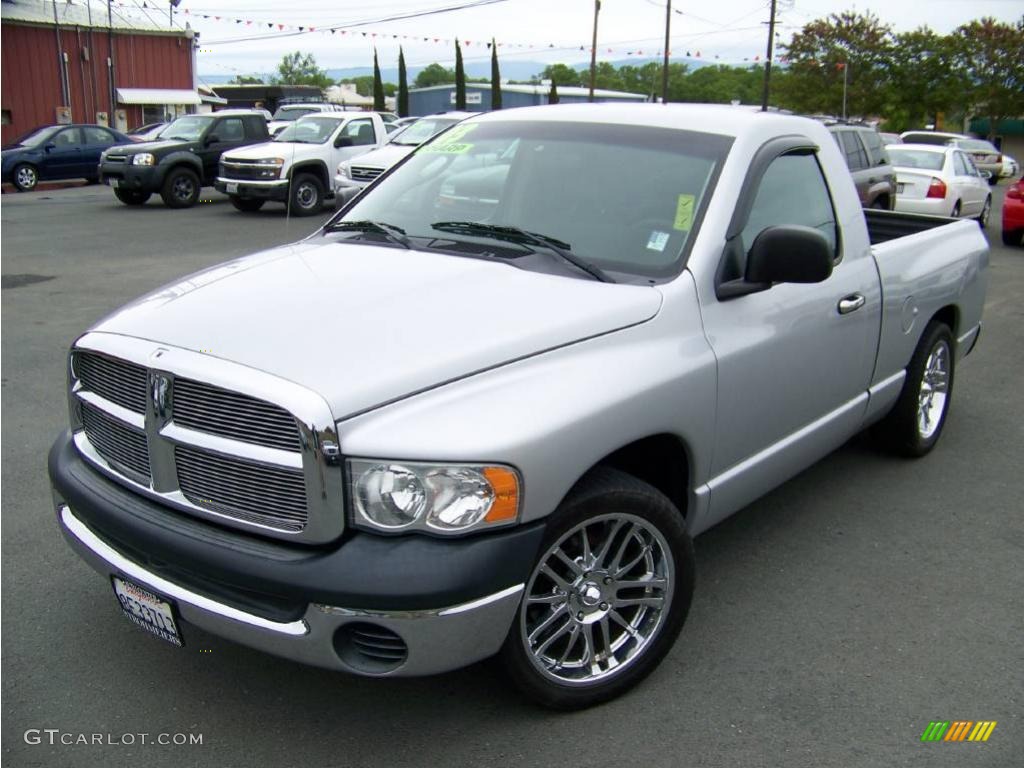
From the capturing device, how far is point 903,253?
15.9ft

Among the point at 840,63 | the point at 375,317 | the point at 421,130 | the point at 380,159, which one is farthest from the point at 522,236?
the point at 840,63

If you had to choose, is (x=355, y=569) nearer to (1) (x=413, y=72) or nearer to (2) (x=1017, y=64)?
(2) (x=1017, y=64)

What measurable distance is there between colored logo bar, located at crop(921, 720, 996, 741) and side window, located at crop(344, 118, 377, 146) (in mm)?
17173

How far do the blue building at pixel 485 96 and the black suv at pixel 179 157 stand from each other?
44.9 meters

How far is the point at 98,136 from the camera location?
23.8m

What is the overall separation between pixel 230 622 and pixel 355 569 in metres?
0.44

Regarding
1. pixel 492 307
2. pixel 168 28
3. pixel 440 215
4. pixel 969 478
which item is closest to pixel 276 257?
pixel 440 215

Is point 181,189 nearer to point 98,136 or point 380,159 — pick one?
point 380,159

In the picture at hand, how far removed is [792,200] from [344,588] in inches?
101

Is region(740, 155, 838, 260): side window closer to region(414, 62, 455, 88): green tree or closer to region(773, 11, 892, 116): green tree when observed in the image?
region(773, 11, 892, 116): green tree

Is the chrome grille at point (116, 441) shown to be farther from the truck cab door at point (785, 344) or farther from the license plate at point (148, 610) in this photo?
the truck cab door at point (785, 344)

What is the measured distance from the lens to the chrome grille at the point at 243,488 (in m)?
2.67

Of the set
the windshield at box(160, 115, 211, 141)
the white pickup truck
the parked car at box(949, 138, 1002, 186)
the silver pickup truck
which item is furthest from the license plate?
the parked car at box(949, 138, 1002, 186)

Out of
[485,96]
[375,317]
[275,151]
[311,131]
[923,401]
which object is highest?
[485,96]
